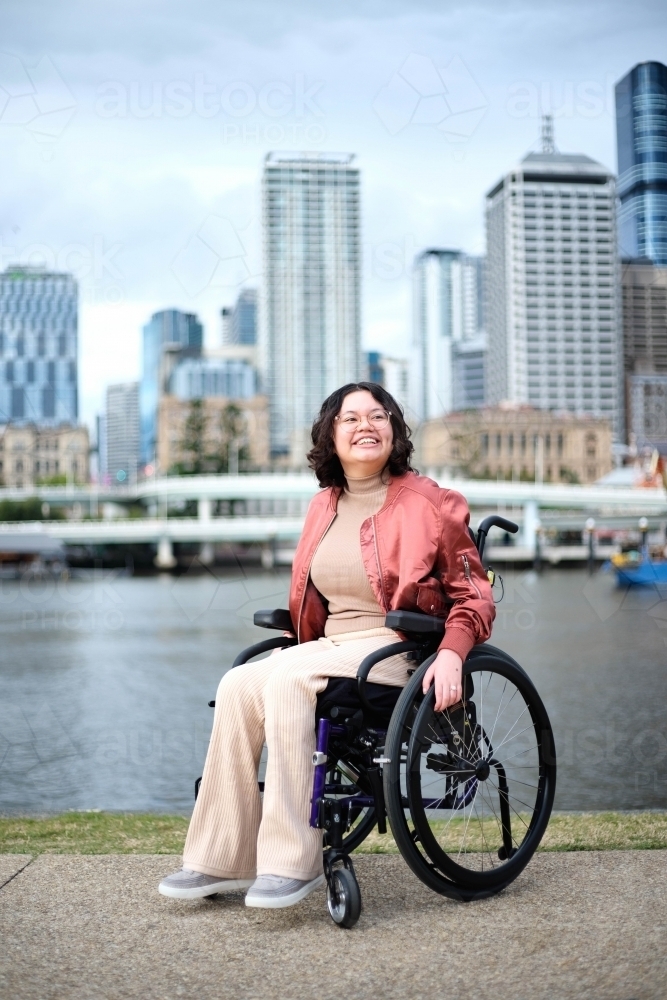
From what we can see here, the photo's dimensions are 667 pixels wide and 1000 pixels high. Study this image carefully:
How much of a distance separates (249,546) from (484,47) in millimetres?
39601

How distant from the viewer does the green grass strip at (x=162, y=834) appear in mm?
2900

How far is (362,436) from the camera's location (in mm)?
2508

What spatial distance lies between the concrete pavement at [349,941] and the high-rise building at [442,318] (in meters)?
119

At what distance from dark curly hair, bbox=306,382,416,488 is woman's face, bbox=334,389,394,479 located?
0.01 metres

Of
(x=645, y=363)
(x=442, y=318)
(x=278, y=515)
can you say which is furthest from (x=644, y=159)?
(x=442, y=318)

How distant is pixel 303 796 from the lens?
2217 millimetres

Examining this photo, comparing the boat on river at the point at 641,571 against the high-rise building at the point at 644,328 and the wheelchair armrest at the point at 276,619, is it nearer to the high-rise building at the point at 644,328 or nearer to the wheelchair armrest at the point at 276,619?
the wheelchair armrest at the point at 276,619

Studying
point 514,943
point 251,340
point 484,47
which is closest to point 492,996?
point 514,943

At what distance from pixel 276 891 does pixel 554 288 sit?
91.6 m

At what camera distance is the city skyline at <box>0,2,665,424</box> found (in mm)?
13297

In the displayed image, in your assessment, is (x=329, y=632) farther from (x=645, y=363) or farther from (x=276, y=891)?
(x=645, y=363)
